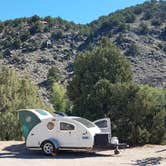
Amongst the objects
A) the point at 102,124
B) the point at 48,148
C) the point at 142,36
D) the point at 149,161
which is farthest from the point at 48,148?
the point at 142,36

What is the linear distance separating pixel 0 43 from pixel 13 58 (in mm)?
8344

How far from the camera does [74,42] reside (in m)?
98.3

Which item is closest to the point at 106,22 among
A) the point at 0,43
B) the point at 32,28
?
the point at 32,28

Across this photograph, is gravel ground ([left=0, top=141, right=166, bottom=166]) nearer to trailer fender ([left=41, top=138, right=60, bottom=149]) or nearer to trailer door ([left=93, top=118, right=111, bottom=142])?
trailer fender ([left=41, top=138, right=60, bottom=149])

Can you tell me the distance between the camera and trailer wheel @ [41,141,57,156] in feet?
68.8

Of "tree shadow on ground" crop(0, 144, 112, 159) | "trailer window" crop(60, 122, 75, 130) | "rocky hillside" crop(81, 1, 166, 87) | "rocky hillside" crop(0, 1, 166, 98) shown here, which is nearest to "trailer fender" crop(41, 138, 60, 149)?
"tree shadow on ground" crop(0, 144, 112, 159)

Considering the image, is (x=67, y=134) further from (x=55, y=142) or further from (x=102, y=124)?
(x=102, y=124)

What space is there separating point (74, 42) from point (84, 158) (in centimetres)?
7888

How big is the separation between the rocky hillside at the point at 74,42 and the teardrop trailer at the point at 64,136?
173 feet

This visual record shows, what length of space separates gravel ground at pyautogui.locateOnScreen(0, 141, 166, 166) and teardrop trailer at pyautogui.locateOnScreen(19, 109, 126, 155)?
0.38 m

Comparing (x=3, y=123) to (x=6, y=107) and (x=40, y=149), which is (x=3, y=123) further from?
(x=40, y=149)

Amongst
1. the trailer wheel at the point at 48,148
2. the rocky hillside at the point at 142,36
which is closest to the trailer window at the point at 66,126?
the trailer wheel at the point at 48,148

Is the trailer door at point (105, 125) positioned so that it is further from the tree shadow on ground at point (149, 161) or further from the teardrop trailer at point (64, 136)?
the tree shadow on ground at point (149, 161)

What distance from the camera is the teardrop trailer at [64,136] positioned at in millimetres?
20859
